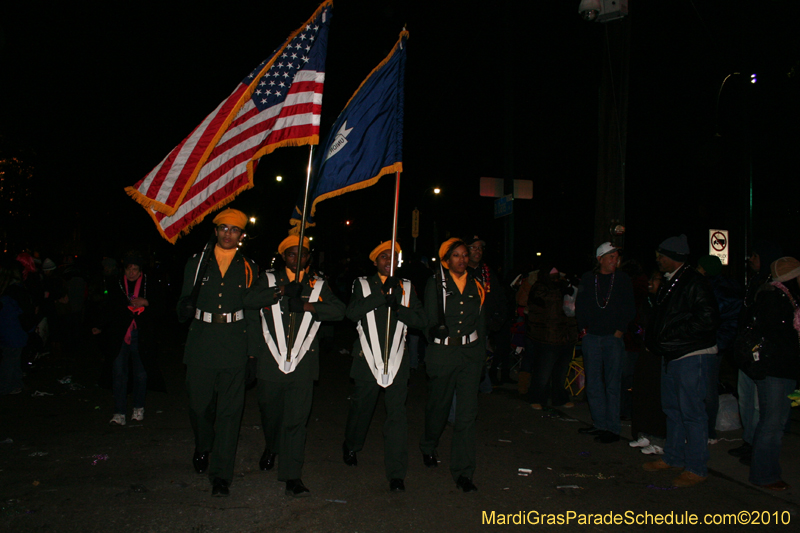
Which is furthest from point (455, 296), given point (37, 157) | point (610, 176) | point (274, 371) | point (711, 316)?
point (37, 157)

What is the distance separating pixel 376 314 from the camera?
218 inches

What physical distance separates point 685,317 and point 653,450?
166 centimetres

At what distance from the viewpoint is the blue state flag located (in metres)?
5.36

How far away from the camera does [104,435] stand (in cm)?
644

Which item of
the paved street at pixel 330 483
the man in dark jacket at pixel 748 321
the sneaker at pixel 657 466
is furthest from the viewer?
the sneaker at pixel 657 466

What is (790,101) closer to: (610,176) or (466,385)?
(610,176)

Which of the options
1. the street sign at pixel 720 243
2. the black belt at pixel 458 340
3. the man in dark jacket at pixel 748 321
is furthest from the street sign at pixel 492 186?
the black belt at pixel 458 340

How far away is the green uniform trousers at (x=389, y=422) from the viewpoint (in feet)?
16.4

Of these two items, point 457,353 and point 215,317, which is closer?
point 215,317

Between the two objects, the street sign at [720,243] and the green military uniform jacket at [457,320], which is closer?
the green military uniform jacket at [457,320]

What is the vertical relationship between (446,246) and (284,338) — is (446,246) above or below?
above

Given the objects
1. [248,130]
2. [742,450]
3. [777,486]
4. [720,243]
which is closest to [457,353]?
[248,130]

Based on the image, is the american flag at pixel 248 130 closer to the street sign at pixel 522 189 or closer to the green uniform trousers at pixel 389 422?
the green uniform trousers at pixel 389 422

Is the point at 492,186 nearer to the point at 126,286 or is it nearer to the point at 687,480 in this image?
the point at 126,286
